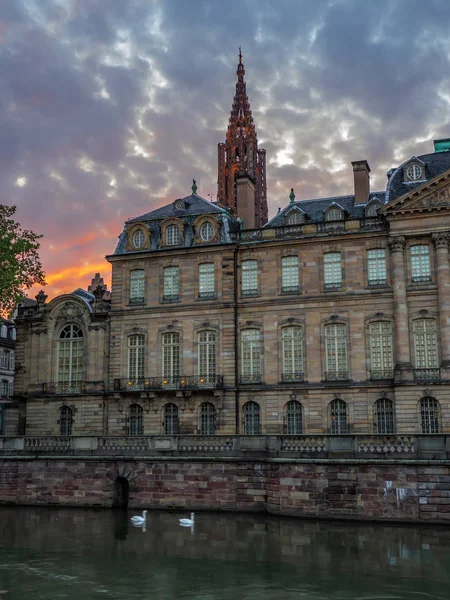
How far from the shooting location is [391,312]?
40.4m

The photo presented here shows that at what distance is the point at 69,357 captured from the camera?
4634 cm

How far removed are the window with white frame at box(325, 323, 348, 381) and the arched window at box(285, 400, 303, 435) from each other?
2272 mm

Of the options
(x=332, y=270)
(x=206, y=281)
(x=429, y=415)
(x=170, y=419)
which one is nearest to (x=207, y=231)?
(x=206, y=281)

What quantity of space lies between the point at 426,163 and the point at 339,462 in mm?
19613

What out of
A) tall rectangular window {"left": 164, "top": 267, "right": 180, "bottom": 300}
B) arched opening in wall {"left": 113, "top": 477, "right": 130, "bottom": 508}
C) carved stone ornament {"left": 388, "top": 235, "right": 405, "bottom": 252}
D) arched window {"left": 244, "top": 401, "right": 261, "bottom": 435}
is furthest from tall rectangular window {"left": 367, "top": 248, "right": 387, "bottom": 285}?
arched opening in wall {"left": 113, "top": 477, "right": 130, "bottom": 508}

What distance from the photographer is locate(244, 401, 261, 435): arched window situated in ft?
138

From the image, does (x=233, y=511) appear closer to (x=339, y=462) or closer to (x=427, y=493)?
(x=339, y=462)

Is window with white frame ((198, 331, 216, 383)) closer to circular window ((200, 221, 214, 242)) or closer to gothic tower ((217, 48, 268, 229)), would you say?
circular window ((200, 221, 214, 242))

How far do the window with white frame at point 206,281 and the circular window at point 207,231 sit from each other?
5.23 feet

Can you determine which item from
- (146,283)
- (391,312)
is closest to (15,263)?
(146,283)

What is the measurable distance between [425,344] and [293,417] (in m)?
7.82

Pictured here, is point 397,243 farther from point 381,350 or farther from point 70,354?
point 70,354

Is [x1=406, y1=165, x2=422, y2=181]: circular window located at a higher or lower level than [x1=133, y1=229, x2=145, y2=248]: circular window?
higher

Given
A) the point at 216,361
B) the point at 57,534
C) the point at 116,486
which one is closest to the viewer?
the point at 57,534
